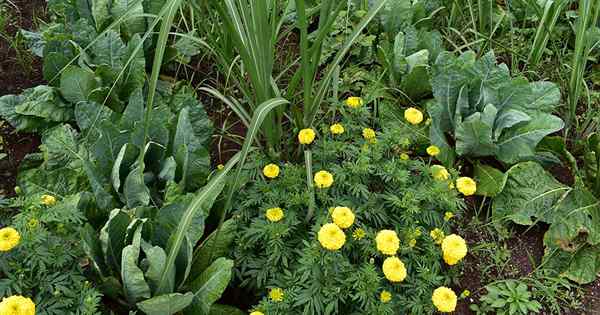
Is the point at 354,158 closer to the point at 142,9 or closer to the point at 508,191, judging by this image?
the point at 508,191

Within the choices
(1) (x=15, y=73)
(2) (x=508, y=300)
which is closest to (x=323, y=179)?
(2) (x=508, y=300)

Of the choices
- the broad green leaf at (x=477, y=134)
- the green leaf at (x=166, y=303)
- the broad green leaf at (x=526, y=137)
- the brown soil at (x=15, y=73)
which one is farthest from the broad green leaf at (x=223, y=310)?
the broad green leaf at (x=526, y=137)

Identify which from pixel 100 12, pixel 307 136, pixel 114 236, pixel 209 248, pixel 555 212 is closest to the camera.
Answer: pixel 114 236

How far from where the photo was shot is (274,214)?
166 cm

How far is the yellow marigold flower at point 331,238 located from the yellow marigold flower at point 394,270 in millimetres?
141

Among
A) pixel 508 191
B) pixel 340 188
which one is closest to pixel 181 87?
pixel 340 188

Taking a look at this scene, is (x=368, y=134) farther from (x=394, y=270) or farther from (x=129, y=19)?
(x=129, y=19)

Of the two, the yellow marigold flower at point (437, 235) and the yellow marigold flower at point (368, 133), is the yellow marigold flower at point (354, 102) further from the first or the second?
the yellow marigold flower at point (437, 235)

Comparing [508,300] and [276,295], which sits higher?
[276,295]

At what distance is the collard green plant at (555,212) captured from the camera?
6.63ft

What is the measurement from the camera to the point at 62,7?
98.0 inches

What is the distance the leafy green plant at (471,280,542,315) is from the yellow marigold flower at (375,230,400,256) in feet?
1.62

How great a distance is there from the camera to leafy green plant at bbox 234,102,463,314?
62.2 inches

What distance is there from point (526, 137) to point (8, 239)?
1.80 meters
